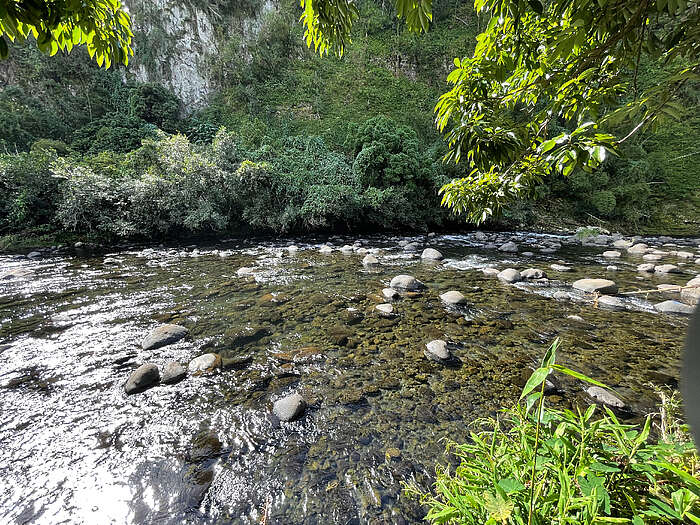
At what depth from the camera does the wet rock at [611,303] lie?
5082 mm

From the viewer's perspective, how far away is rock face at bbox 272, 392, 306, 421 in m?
2.80

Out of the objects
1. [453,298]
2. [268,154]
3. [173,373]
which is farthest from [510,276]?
[268,154]

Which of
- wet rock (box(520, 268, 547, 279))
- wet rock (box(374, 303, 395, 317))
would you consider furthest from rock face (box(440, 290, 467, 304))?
wet rock (box(520, 268, 547, 279))

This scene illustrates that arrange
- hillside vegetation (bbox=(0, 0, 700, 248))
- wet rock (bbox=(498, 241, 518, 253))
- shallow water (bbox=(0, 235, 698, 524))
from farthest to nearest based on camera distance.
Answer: hillside vegetation (bbox=(0, 0, 700, 248)) → wet rock (bbox=(498, 241, 518, 253)) → shallow water (bbox=(0, 235, 698, 524))

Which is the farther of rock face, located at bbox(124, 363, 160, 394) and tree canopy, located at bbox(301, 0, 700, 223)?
rock face, located at bbox(124, 363, 160, 394)

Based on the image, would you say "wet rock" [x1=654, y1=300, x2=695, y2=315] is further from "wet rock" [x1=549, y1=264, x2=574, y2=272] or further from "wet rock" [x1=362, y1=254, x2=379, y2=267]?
"wet rock" [x1=362, y1=254, x2=379, y2=267]

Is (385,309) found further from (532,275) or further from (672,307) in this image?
(672,307)

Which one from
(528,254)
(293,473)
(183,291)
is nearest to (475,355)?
(293,473)

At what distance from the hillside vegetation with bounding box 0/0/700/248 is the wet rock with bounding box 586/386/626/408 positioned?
15.6 feet

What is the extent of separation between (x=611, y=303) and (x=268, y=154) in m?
14.2

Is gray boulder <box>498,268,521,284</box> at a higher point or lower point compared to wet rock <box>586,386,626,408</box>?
higher

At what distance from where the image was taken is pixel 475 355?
3.77m

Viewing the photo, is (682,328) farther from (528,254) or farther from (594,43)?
(528,254)

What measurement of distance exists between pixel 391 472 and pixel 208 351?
9.72 feet
